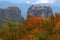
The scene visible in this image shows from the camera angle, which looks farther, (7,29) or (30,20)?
(30,20)

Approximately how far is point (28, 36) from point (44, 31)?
0.73 m

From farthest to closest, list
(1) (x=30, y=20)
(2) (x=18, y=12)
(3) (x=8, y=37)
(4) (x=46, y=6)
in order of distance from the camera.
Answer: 1. (2) (x=18, y=12)
2. (4) (x=46, y=6)
3. (1) (x=30, y=20)
4. (3) (x=8, y=37)

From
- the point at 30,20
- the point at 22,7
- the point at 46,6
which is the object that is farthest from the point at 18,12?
the point at 30,20

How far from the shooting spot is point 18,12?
32594mm

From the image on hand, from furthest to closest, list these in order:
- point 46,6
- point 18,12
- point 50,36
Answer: point 18,12, point 46,6, point 50,36

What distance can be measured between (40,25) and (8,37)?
1.92 meters

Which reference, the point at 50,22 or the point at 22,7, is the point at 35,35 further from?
the point at 22,7

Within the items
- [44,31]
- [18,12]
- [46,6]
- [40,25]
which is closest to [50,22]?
[40,25]

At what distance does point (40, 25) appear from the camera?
11797 millimetres

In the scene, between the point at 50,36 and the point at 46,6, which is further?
the point at 46,6

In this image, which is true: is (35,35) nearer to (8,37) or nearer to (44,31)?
(44,31)

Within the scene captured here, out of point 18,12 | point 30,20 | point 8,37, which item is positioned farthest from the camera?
point 18,12

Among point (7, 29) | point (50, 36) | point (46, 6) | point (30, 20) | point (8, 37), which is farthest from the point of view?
point (46, 6)

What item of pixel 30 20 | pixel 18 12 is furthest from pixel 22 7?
pixel 30 20
